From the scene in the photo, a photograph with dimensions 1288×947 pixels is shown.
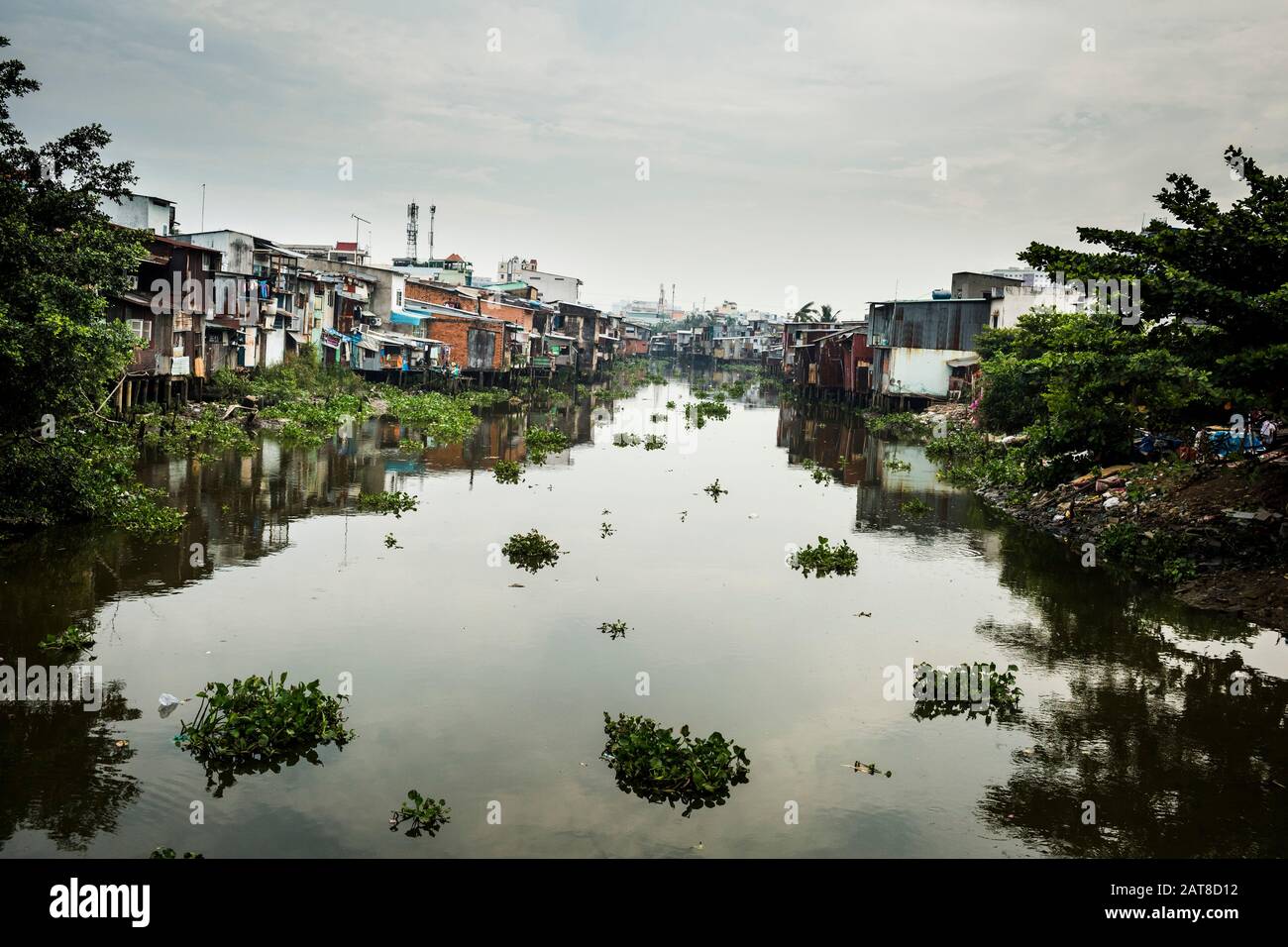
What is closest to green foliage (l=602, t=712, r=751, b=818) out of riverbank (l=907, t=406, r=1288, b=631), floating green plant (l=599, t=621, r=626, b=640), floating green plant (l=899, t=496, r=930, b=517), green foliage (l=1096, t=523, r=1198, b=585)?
floating green plant (l=599, t=621, r=626, b=640)

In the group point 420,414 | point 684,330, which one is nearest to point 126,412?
point 420,414

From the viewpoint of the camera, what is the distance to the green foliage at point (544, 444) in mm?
36219

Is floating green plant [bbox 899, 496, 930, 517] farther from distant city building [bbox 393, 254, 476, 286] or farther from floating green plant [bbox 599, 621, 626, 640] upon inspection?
distant city building [bbox 393, 254, 476, 286]

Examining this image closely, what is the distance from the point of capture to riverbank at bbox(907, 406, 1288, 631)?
17.2 meters

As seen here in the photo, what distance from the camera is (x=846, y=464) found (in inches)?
1478

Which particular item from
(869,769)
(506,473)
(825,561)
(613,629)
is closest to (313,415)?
(506,473)

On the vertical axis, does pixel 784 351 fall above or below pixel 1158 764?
above

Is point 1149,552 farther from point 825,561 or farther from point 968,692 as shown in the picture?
point 968,692

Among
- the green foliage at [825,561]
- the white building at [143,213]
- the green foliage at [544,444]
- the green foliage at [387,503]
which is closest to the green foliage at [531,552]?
the green foliage at [387,503]

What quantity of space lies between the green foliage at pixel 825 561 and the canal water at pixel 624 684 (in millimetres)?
408

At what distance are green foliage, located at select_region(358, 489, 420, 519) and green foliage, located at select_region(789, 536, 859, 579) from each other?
30.8 ft
